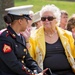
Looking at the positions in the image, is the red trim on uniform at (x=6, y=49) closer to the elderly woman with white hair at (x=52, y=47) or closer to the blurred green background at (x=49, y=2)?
the elderly woman with white hair at (x=52, y=47)

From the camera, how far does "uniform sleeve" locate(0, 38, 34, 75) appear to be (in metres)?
3.58

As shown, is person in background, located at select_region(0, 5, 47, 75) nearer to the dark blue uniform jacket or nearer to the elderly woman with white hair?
the dark blue uniform jacket

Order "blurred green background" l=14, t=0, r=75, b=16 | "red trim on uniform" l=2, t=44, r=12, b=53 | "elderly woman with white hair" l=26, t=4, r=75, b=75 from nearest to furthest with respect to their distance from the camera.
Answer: "red trim on uniform" l=2, t=44, r=12, b=53 → "elderly woman with white hair" l=26, t=4, r=75, b=75 → "blurred green background" l=14, t=0, r=75, b=16

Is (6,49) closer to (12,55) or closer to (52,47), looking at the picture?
(12,55)

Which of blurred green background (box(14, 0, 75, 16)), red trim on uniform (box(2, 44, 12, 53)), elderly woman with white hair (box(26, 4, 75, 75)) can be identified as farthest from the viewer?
blurred green background (box(14, 0, 75, 16))

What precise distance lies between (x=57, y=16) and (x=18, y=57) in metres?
1.16

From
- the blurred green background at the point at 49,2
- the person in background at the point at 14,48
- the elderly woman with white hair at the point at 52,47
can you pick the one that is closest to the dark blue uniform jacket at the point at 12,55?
the person in background at the point at 14,48

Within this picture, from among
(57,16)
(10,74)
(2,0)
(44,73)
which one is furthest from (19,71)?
(2,0)

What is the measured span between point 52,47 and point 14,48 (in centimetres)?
99

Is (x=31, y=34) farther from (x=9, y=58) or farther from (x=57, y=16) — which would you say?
(x=9, y=58)

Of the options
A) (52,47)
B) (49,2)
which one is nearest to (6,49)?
(52,47)

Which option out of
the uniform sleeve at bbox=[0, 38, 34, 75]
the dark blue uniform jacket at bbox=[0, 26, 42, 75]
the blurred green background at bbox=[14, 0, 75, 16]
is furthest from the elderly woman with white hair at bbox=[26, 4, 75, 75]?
the blurred green background at bbox=[14, 0, 75, 16]

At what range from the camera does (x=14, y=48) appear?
367 cm

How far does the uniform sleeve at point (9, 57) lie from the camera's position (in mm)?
3578
